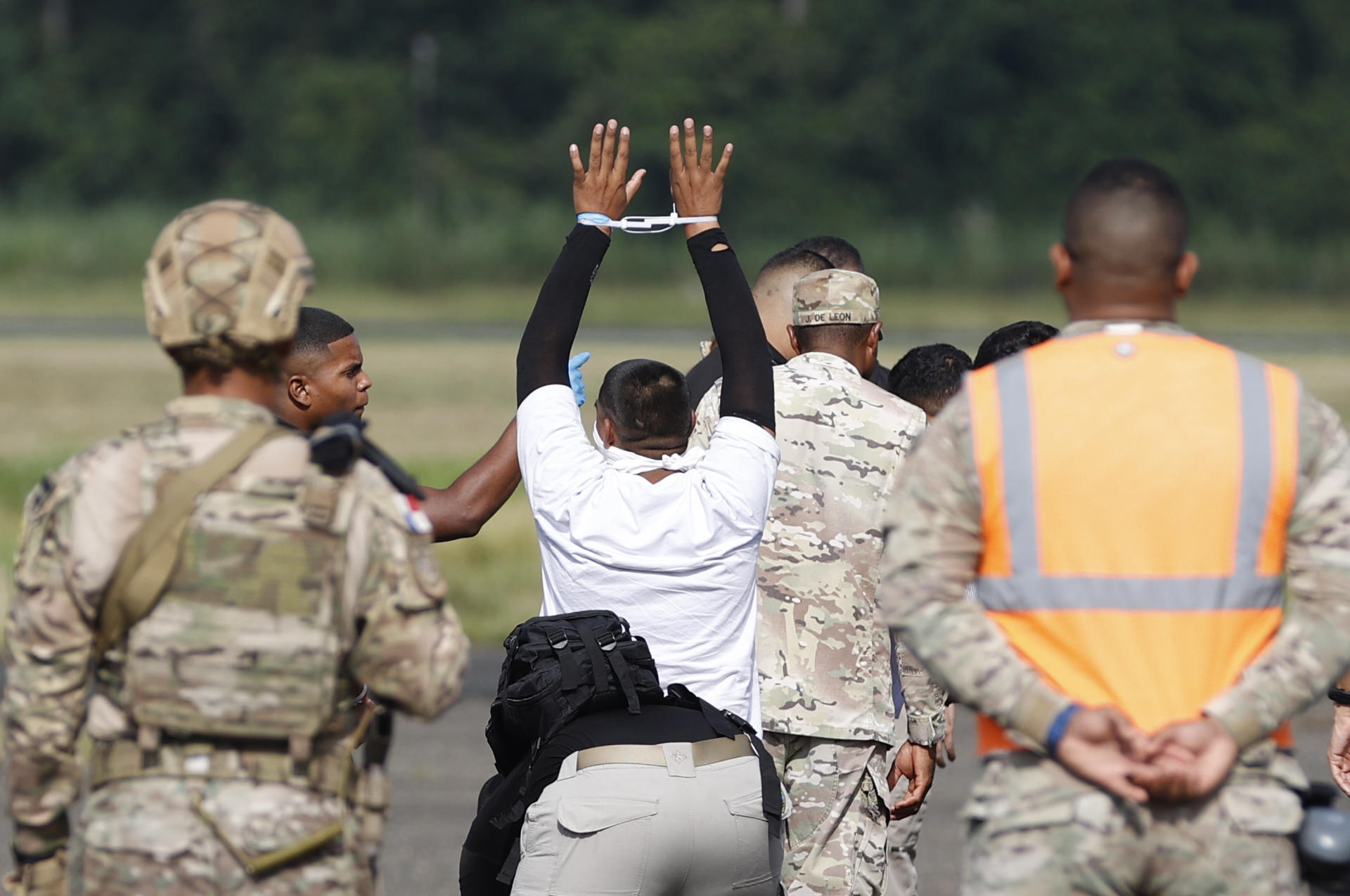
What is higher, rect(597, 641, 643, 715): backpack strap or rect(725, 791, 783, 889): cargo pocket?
rect(597, 641, 643, 715): backpack strap

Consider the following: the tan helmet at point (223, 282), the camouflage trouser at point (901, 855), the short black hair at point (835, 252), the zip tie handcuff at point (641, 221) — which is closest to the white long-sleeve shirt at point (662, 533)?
the zip tie handcuff at point (641, 221)

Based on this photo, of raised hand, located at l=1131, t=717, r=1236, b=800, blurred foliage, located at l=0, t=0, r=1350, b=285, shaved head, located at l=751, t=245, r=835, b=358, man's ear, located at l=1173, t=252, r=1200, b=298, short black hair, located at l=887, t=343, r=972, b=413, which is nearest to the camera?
raised hand, located at l=1131, t=717, r=1236, b=800

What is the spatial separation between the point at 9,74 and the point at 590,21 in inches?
581

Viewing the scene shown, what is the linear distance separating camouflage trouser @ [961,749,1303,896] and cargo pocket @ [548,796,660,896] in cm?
96

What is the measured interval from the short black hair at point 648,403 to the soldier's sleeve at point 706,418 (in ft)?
2.57

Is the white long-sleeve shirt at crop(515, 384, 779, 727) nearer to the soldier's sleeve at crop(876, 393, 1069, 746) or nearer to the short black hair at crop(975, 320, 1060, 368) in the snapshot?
the soldier's sleeve at crop(876, 393, 1069, 746)

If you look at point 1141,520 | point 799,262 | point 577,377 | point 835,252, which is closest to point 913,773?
point 577,377

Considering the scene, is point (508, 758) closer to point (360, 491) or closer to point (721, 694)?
point (721, 694)

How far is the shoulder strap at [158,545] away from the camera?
2.76 metres

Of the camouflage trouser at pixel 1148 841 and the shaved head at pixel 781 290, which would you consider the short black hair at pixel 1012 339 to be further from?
the camouflage trouser at pixel 1148 841

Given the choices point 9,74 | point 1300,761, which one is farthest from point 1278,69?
point 1300,761

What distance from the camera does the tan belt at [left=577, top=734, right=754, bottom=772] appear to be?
3.67 metres

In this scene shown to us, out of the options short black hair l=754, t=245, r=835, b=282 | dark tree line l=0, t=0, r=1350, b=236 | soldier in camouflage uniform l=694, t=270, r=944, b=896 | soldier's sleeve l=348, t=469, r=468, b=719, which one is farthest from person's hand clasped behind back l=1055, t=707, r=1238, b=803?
dark tree line l=0, t=0, r=1350, b=236

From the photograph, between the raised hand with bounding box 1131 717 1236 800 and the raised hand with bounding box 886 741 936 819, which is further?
the raised hand with bounding box 886 741 936 819
